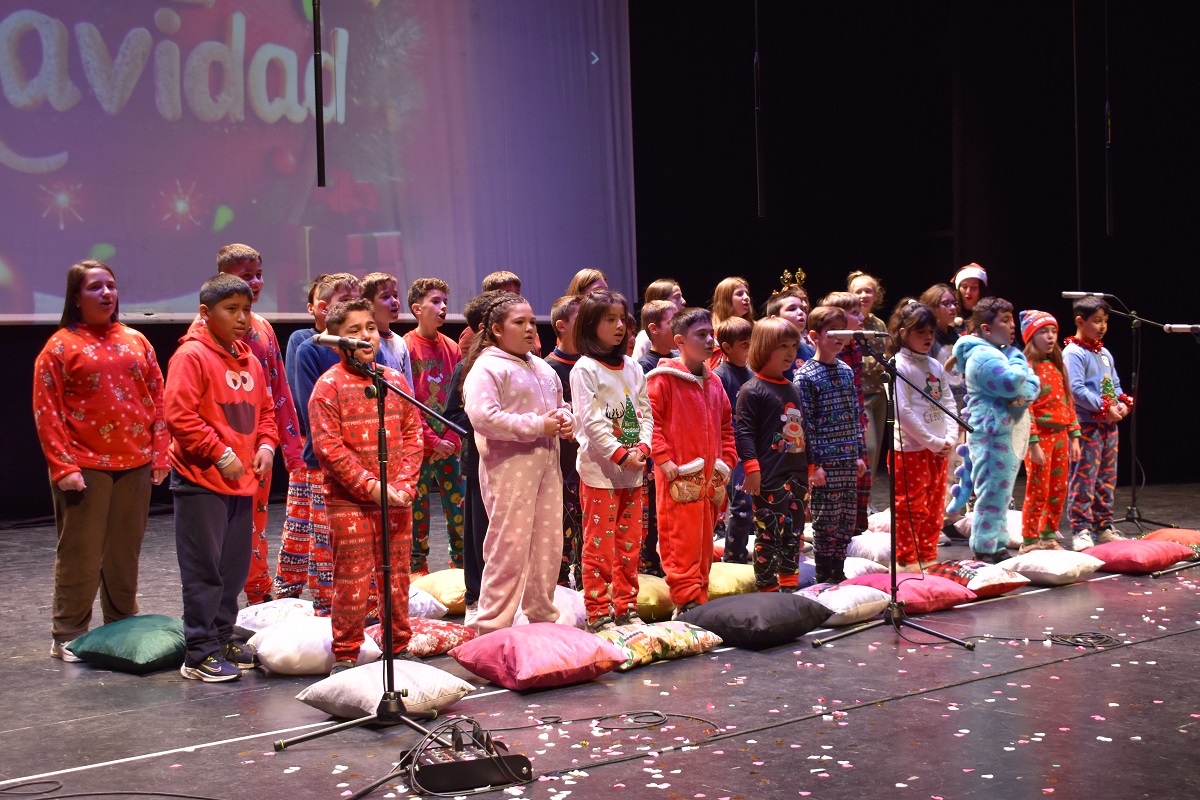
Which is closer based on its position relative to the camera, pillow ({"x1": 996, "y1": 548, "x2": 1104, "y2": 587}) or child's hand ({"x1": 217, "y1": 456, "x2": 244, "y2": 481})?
child's hand ({"x1": 217, "y1": 456, "x2": 244, "y2": 481})

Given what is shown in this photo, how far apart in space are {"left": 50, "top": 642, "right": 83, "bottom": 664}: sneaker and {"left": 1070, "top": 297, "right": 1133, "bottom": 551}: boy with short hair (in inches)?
194

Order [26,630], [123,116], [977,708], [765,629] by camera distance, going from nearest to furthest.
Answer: [977,708] → [765,629] → [26,630] → [123,116]

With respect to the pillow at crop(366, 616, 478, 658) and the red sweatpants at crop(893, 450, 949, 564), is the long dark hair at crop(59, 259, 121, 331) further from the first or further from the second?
the red sweatpants at crop(893, 450, 949, 564)

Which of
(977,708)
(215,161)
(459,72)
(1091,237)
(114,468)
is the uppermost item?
(459,72)

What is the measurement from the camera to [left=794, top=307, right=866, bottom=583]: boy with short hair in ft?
18.2

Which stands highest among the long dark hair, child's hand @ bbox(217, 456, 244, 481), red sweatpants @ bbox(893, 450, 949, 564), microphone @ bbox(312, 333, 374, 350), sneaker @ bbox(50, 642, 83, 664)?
the long dark hair

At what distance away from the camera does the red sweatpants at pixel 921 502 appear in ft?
19.0

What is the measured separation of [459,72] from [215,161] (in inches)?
77.2

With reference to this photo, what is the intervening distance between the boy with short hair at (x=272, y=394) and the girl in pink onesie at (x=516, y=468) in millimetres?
963

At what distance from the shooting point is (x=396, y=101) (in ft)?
28.1

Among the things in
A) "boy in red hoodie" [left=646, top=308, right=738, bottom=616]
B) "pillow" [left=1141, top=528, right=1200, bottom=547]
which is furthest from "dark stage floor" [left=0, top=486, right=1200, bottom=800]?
"pillow" [left=1141, top=528, right=1200, bottom=547]

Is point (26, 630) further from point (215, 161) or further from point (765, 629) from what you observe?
point (215, 161)

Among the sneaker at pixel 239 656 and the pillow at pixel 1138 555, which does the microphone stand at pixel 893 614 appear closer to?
the pillow at pixel 1138 555

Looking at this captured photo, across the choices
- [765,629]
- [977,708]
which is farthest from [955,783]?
[765,629]
